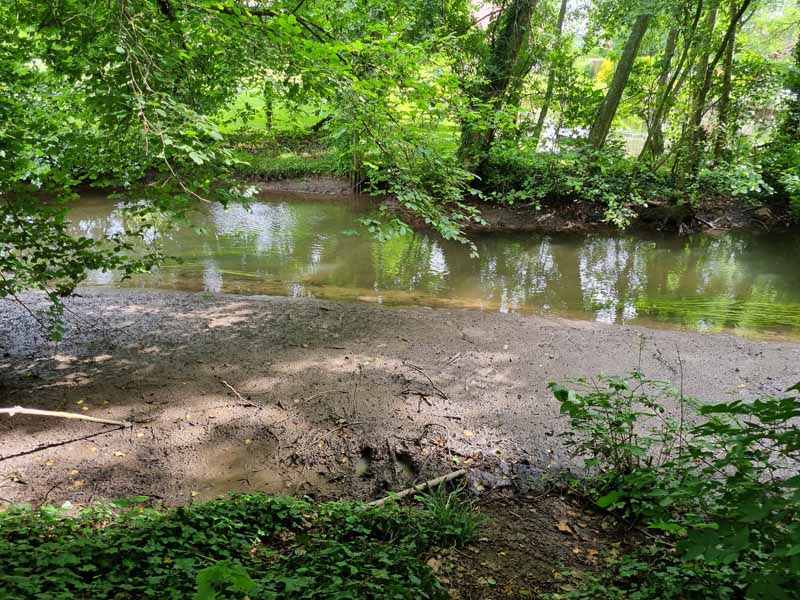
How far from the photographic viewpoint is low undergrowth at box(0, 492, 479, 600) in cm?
236

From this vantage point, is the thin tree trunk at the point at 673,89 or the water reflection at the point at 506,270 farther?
the thin tree trunk at the point at 673,89

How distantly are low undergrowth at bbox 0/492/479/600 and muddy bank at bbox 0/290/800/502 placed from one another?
0.56 metres

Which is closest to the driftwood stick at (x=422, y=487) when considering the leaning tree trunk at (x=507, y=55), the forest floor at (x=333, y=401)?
the forest floor at (x=333, y=401)

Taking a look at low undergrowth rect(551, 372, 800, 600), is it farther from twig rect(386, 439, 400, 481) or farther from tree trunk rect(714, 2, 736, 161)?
tree trunk rect(714, 2, 736, 161)

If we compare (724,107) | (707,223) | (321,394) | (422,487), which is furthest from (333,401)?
(707,223)

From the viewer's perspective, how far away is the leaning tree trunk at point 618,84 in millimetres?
13375

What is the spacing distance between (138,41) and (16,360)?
11.9 feet

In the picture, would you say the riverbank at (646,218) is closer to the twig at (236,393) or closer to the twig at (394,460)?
the twig at (236,393)

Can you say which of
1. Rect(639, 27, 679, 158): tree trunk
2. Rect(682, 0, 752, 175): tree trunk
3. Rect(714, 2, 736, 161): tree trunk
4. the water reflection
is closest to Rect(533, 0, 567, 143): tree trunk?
Rect(639, 27, 679, 158): tree trunk

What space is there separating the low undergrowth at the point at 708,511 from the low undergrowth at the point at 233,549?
88 centimetres

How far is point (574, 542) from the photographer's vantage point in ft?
10.9

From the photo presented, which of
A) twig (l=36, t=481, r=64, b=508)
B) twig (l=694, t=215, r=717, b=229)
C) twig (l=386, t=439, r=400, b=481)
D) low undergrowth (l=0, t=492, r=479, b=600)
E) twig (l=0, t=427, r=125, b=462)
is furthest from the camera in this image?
twig (l=694, t=215, r=717, b=229)

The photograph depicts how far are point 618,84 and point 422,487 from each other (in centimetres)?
1377

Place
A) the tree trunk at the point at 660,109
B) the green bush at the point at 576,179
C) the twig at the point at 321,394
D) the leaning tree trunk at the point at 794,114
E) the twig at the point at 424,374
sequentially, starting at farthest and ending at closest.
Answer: the tree trunk at the point at 660,109, the leaning tree trunk at the point at 794,114, the green bush at the point at 576,179, the twig at the point at 424,374, the twig at the point at 321,394
